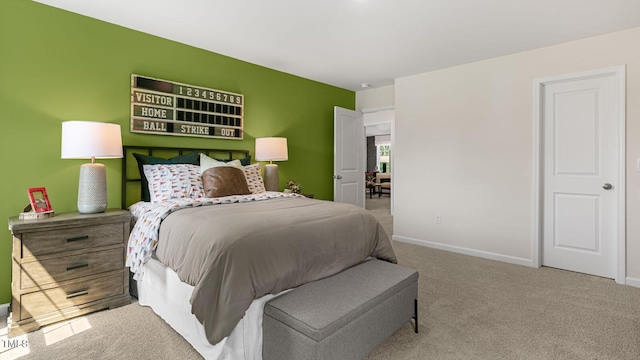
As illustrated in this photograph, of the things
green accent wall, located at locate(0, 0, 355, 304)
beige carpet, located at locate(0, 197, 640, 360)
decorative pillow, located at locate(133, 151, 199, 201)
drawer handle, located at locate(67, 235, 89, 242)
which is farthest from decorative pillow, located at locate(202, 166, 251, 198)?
beige carpet, located at locate(0, 197, 640, 360)

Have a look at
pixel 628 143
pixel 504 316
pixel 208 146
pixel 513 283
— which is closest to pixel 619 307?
pixel 513 283

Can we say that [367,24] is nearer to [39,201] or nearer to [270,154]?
[270,154]

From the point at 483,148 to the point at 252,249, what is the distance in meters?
3.29

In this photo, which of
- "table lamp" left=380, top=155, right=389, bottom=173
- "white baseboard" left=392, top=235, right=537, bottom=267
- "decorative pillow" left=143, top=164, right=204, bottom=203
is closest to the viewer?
"decorative pillow" left=143, top=164, right=204, bottom=203

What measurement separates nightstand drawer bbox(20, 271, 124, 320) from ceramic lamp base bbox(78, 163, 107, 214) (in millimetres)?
547

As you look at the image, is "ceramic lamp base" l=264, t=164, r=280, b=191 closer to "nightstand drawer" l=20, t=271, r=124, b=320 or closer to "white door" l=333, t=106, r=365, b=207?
"white door" l=333, t=106, r=365, b=207

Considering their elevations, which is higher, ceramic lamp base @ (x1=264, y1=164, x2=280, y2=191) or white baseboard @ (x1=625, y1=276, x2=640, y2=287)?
ceramic lamp base @ (x1=264, y1=164, x2=280, y2=191)

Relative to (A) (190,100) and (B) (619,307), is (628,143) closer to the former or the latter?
(B) (619,307)

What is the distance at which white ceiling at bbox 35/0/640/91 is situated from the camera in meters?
2.58

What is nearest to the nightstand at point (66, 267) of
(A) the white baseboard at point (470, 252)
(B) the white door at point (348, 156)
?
(B) the white door at point (348, 156)

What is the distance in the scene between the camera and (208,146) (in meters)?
3.67

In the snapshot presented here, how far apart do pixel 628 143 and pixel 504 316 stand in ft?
7.04

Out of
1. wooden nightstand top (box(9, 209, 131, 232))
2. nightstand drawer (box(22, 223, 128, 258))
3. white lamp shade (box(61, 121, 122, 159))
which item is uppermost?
white lamp shade (box(61, 121, 122, 159))

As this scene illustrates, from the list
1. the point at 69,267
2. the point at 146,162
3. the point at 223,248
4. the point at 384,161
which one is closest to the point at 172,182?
the point at 146,162
